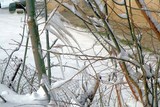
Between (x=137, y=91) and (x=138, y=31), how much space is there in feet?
0.67

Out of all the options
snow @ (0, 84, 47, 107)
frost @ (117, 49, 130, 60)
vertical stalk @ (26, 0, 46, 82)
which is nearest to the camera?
frost @ (117, 49, 130, 60)

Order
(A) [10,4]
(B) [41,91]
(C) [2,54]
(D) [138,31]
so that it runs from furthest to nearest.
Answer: (A) [10,4], (C) [2,54], (B) [41,91], (D) [138,31]

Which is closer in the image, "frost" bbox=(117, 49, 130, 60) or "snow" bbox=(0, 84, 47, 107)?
"frost" bbox=(117, 49, 130, 60)

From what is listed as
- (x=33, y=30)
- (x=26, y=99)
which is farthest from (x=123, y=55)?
(x=26, y=99)

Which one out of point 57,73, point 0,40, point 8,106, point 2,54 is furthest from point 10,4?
point 8,106

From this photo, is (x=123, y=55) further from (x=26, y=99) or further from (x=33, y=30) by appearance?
(x=26, y=99)

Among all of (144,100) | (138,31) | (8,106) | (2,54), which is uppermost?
(138,31)

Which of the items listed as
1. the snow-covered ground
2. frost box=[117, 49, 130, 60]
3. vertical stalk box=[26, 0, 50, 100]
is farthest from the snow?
frost box=[117, 49, 130, 60]

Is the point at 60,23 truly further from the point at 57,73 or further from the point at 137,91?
the point at 57,73

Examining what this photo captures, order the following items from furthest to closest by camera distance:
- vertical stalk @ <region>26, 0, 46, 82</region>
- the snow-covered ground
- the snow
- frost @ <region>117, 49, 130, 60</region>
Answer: the snow, the snow-covered ground, vertical stalk @ <region>26, 0, 46, 82</region>, frost @ <region>117, 49, 130, 60</region>

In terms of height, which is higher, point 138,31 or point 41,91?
point 138,31

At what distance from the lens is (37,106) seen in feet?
5.27

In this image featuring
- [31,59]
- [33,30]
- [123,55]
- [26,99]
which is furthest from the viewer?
[31,59]

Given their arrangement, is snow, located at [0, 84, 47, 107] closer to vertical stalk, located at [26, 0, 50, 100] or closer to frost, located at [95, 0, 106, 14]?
vertical stalk, located at [26, 0, 50, 100]
